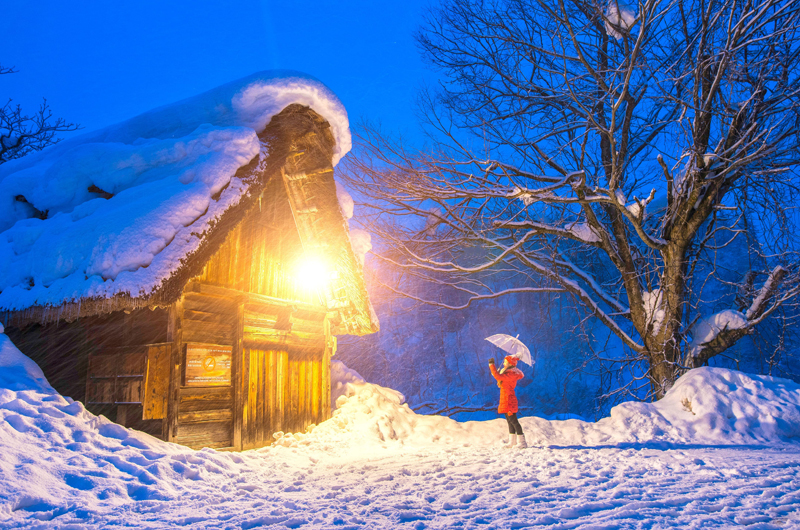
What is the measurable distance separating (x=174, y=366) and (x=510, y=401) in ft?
17.1

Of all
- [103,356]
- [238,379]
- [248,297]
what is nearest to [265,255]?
[248,297]

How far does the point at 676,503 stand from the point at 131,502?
4.58 metres

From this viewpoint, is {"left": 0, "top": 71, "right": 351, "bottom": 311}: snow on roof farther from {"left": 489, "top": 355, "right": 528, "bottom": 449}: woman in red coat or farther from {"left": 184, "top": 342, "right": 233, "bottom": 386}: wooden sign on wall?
{"left": 489, "top": 355, "right": 528, "bottom": 449}: woman in red coat

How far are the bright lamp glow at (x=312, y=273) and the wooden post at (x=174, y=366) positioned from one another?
3080 mm

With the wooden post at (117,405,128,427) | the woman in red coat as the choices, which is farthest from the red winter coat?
the wooden post at (117,405,128,427)

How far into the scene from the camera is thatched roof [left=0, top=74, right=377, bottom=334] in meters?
5.53

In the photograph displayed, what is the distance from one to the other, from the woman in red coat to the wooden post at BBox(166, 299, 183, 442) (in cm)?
475

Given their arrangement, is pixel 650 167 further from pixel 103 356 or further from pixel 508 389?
pixel 103 356

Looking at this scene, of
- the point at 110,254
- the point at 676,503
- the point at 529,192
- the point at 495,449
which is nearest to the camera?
the point at 676,503

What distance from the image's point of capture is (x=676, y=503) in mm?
3672

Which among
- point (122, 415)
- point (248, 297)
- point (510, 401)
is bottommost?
point (510, 401)

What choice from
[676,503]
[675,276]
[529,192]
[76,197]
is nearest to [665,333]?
[675,276]

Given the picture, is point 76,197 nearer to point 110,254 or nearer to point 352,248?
point 110,254

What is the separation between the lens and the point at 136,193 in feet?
20.7
